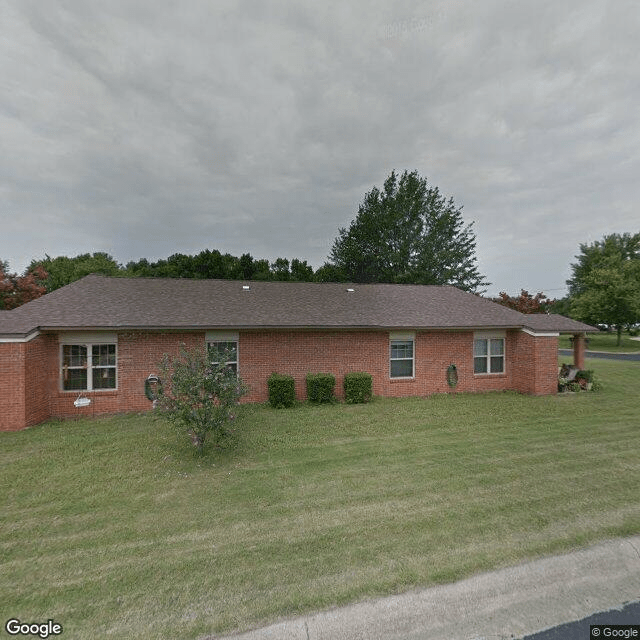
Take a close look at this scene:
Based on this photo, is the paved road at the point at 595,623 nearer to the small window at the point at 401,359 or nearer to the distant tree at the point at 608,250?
the small window at the point at 401,359

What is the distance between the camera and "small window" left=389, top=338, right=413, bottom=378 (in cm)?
1276

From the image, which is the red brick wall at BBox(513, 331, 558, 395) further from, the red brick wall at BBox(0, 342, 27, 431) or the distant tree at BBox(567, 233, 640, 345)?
the distant tree at BBox(567, 233, 640, 345)

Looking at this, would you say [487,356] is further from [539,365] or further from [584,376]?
[584,376]

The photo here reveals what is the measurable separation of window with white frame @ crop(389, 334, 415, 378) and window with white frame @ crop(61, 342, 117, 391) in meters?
9.59

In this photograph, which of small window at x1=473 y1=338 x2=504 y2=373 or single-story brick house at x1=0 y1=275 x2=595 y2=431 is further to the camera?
small window at x1=473 y1=338 x2=504 y2=373

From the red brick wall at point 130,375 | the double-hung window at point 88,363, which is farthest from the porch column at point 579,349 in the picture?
the double-hung window at point 88,363

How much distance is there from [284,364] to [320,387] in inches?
61.1

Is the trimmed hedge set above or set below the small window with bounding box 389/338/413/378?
below

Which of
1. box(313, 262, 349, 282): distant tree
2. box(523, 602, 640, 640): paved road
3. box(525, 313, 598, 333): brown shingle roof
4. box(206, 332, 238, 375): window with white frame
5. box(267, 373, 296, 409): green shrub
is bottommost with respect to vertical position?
box(523, 602, 640, 640): paved road

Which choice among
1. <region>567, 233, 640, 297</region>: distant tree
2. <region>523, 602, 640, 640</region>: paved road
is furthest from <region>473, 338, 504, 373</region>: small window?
<region>567, 233, 640, 297</region>: distant tree

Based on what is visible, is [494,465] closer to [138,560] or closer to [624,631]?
[624,631]

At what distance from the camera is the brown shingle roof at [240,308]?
10211mm

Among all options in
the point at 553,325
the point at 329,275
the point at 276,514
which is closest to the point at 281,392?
the point at 276,514

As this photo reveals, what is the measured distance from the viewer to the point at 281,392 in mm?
10781
